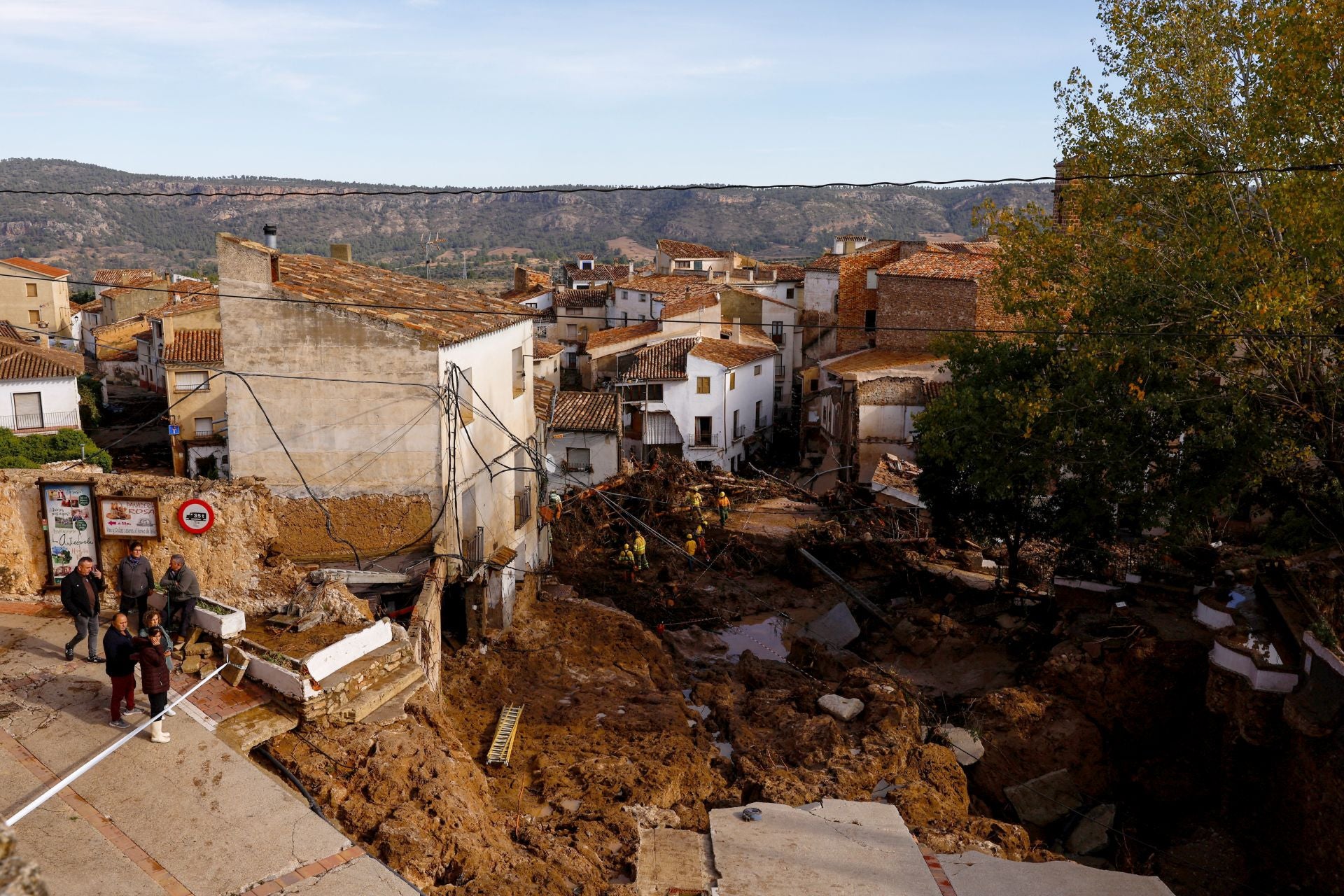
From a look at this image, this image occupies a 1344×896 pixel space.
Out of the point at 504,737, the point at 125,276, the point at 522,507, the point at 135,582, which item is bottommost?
the point at 504,737

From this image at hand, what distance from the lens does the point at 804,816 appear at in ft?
39.6

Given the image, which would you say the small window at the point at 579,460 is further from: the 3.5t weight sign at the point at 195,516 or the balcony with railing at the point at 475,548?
the 3.5t weight sign at the point at 195,516

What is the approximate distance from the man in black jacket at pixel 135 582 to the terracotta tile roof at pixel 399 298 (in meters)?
Answer: 5.46

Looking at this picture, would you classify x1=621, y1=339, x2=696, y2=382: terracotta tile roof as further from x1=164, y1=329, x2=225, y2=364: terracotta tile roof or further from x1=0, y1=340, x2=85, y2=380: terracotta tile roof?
x1=0, y1=340, x2=85, y2=380: terracotta tile roof

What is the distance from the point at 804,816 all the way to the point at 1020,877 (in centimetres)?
248

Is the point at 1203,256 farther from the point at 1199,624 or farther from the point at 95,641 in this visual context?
the point at 95,641

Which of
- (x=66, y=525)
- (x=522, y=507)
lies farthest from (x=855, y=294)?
(x=66, y=525)

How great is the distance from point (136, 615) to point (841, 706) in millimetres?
10631

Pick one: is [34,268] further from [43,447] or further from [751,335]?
[751,335]

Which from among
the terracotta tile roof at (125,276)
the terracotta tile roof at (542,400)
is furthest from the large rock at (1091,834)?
the terracotta tile roof at (125,276)

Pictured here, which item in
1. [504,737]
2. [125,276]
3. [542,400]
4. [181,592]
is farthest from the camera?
[125,276]

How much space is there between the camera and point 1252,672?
1508 centimetres

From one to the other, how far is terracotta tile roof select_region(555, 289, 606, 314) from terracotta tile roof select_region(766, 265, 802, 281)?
1138cm

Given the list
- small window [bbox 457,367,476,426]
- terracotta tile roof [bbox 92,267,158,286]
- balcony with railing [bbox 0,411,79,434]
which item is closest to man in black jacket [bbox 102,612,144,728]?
small window [bbox 457,367,476,426]
